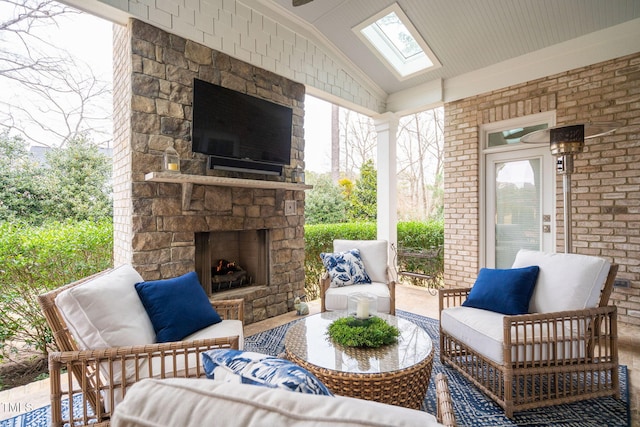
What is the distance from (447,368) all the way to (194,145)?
2801 millimetres

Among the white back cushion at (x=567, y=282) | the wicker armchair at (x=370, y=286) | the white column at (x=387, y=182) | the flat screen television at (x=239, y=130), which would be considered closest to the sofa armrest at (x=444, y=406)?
the white back cushion at (x=567, y=282)

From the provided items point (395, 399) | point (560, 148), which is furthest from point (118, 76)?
point (560, 148)

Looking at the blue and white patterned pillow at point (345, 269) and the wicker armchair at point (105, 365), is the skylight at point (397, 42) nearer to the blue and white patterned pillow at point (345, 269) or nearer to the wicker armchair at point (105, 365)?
the blue and white patterned pillow at point (345, 269)

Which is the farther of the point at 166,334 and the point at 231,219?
the point at 231,219

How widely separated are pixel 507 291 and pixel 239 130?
2742 millimetres

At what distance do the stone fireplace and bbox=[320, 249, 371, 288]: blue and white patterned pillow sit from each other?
71 cm

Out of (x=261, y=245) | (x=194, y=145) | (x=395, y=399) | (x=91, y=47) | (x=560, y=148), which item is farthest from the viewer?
(x=91, y=47)

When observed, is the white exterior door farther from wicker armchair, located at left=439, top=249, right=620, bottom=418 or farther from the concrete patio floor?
wicker armchair, located at left=439, top=249, right=620, bottom=418

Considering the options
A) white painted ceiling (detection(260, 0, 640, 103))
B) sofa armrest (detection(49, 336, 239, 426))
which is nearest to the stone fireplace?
white painted ceiling (detection(260, 0, 640, 103))

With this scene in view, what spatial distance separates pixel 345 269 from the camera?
3371 mm

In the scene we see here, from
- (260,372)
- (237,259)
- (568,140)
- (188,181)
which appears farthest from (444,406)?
(237,259)

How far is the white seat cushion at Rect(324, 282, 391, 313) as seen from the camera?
304 cm

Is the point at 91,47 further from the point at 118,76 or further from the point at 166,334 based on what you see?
the point at 166,334

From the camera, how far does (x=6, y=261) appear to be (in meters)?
2.48
